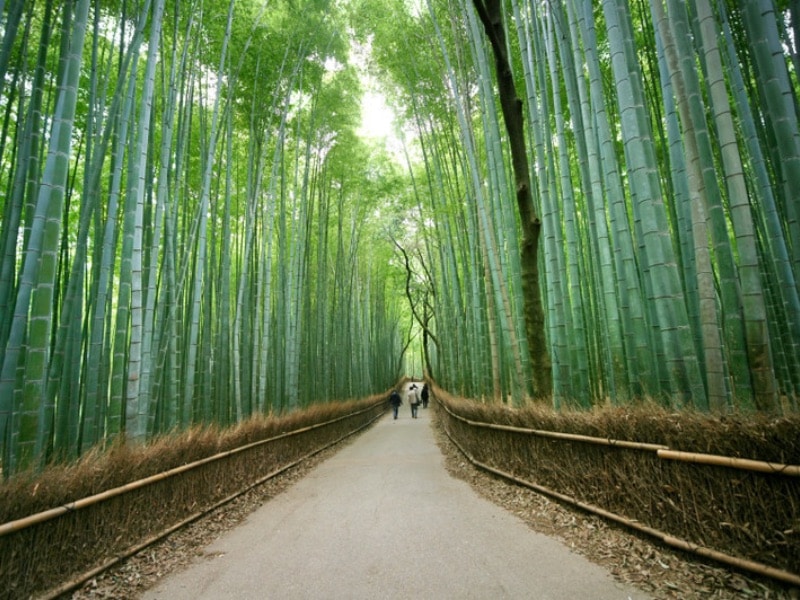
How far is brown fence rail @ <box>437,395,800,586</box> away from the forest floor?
0.21ft

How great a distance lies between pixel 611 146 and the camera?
2.91 m

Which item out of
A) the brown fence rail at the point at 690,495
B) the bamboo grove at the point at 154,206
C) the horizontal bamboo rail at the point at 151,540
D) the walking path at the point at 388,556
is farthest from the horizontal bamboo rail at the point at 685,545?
the bamboo grove at the point at 154,206

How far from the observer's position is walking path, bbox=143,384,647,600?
199cm

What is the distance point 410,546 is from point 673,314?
208 cm

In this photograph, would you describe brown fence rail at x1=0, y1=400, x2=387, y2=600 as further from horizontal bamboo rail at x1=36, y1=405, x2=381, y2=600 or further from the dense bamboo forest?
the dense bamboo forest

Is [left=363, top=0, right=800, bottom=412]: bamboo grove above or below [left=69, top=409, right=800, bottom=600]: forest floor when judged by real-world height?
above

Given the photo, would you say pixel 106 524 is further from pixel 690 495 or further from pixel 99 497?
pixel 690 495

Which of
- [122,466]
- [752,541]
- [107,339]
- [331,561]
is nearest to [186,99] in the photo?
[107,339]

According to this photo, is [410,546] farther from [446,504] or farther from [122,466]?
[122,466]

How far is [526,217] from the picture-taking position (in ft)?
12.4

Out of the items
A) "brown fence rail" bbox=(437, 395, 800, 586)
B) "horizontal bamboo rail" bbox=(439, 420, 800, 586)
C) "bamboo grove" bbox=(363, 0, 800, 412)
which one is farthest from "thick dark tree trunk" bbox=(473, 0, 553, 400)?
"horizontal bamboo rail" bbox=(439, 420, 800, 586)

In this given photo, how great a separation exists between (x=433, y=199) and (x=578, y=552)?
6.84m

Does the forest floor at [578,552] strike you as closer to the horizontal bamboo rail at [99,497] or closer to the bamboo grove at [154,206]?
the horizontal bamboo rail at [99,497]

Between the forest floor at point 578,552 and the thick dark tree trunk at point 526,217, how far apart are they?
1.16 m
